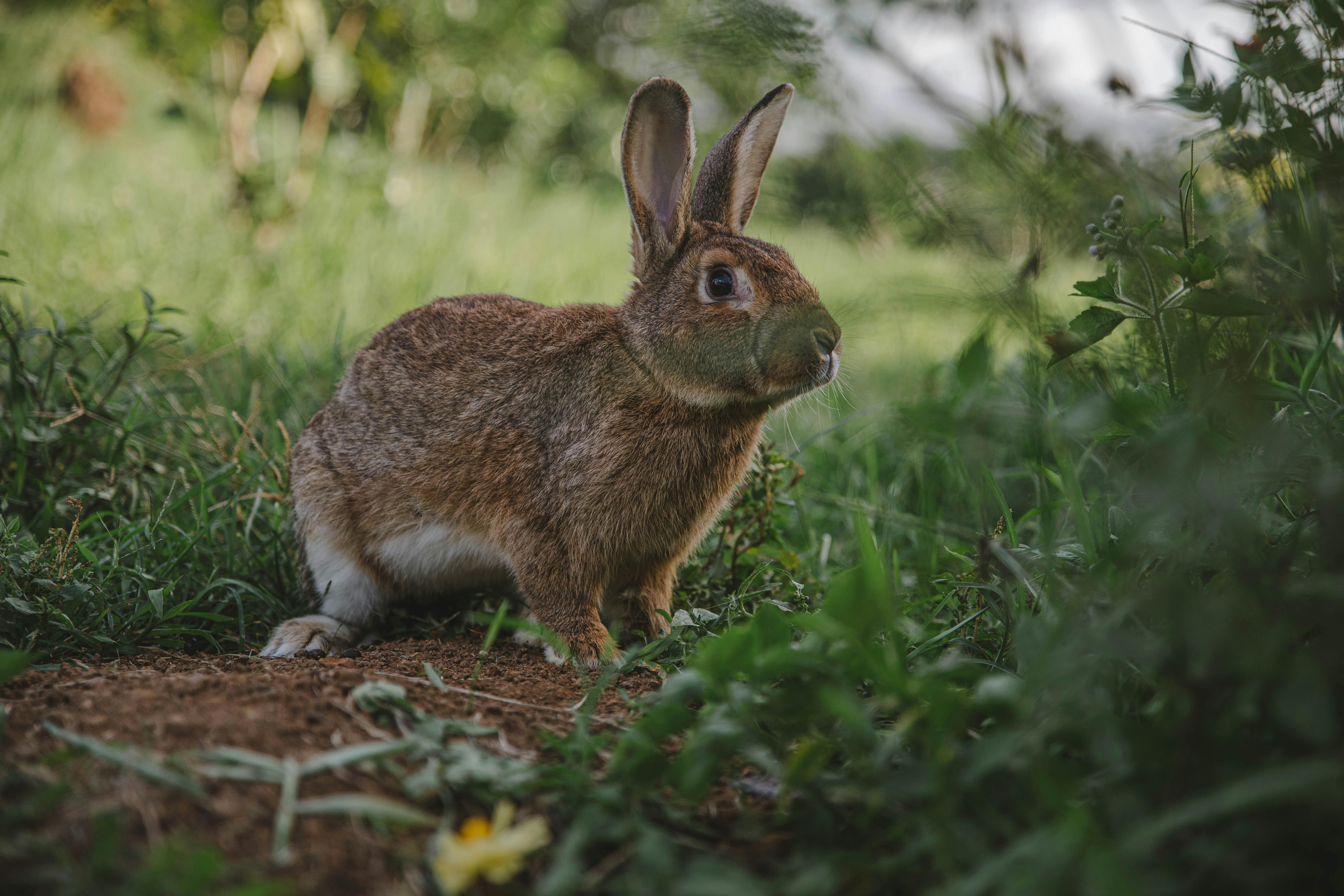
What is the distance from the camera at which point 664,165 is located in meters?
3.20

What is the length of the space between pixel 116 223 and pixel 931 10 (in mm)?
5843

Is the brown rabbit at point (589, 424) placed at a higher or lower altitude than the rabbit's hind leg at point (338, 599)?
higher

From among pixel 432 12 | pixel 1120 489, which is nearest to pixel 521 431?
pixel 1120 489

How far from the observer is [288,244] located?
625 cm

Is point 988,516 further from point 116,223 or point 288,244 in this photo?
point 116,223

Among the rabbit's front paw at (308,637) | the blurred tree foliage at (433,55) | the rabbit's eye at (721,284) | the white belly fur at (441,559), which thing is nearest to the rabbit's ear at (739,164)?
the blurred tree foliage at (433,55)

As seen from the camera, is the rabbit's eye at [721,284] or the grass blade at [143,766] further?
the rabbit's eye at [721,284]

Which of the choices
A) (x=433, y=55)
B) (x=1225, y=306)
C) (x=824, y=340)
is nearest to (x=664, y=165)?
(x=824, y=340)

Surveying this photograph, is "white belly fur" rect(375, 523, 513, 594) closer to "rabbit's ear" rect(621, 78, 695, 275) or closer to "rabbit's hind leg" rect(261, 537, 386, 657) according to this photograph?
"rabbit's hind leg" rect(261, 537, 386, 657)

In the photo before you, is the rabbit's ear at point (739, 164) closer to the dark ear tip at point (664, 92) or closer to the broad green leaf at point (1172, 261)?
the dark ear tip at point (664, 92)

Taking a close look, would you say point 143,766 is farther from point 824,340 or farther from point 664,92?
point 664,92

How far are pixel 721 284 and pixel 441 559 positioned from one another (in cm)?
137

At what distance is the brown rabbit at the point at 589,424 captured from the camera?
292 cm

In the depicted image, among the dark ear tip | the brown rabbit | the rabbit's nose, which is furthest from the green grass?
the dark ear tip
